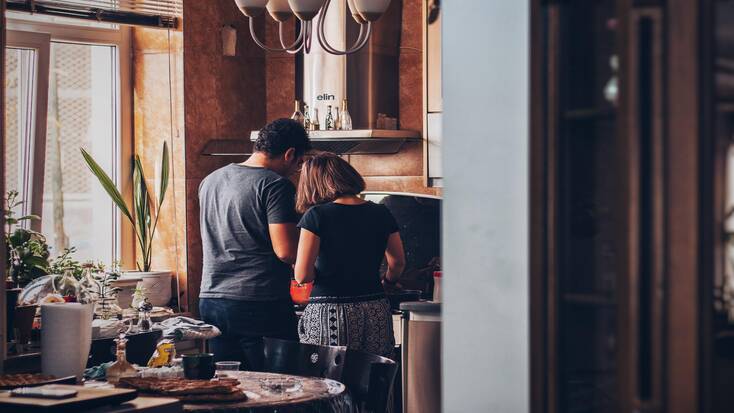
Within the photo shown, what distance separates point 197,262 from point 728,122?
4268 mm

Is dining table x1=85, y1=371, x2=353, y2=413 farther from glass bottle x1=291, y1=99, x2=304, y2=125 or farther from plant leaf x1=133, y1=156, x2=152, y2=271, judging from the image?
plant leaf x1=133, y1=156, x2=152, y2=271

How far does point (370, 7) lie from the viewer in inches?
165

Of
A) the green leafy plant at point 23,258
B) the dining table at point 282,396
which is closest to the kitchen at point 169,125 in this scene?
the green leafy plant at point 23,258

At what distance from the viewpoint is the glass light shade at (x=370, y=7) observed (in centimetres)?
418

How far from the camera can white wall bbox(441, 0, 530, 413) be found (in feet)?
7.86

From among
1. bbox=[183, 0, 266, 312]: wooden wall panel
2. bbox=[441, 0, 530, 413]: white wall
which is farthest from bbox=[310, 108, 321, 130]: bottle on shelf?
bbox=[441, 0, 530, 413]: white wall

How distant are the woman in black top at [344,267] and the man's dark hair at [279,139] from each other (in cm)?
21

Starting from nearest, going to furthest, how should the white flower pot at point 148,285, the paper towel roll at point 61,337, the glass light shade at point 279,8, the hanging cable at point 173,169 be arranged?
1. the paper towel roll at point 61,337
2. the glass light shade at point 279,8
3. the white flower pot at point 148,285
4. the hanging cable at point 173,169

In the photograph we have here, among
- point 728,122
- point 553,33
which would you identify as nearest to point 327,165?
point 553,33

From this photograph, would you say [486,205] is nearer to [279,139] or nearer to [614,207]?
[614,207]

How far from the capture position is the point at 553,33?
78.8 inches

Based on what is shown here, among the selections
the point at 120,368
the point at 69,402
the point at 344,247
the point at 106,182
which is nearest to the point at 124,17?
the point at 106,182

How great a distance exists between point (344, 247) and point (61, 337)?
1.25 meters

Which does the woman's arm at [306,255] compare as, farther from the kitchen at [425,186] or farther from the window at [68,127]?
the window at [68,127]
